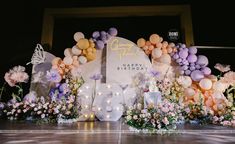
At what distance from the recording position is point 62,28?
16.1 feet

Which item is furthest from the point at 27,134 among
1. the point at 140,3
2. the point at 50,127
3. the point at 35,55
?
the point at 140,3

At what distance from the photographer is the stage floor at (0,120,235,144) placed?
103 inches

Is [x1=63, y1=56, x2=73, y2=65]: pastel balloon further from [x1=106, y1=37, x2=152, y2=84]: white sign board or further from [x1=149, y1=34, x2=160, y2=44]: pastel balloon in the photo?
[x1=149, y1=34, x2=160, y2=44]: pastel balloon

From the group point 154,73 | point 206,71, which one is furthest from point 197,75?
point 154,73

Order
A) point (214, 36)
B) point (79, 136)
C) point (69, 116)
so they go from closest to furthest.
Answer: point (79, 136) → point (69, 116) → point (214, 36)

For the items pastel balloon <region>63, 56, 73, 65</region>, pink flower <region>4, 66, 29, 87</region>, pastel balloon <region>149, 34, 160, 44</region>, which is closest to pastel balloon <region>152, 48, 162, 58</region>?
pastel balloon <region>149, 34, 160, 44</region>

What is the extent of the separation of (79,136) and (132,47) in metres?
2.00

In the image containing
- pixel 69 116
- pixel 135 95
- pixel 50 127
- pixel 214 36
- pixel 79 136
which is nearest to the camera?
pixel 79 136

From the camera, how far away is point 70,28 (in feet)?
16.0

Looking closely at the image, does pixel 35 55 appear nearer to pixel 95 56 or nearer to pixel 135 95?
pixel 95 56

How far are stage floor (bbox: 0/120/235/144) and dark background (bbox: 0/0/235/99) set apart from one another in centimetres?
168

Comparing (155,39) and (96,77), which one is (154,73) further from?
(96,77)

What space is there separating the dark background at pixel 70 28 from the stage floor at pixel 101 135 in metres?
1.68

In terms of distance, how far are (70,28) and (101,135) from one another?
261cm
